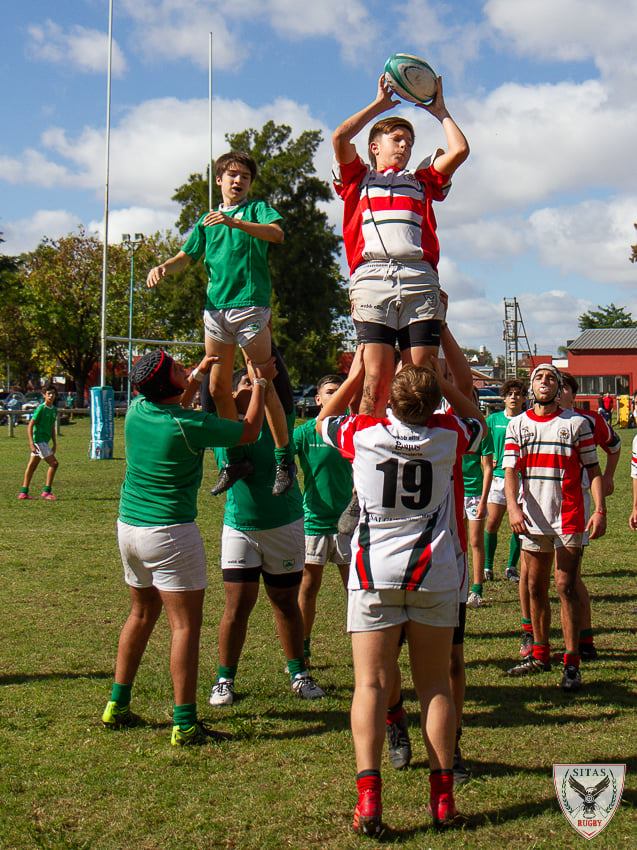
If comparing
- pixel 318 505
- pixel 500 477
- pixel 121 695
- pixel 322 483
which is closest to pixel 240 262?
pixel 322 483

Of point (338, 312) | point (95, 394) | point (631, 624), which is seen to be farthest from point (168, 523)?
point (338, 312)

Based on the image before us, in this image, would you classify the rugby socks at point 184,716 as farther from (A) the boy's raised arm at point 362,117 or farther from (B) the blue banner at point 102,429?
(B) the blue banner at point 102,429

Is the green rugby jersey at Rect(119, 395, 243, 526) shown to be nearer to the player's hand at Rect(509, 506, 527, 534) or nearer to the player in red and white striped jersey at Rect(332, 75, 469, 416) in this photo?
the player in red and white striped jersey at Rect(332, 75, 469, 416)

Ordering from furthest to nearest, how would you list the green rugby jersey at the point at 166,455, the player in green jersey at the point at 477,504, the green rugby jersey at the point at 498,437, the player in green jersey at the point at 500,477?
the green rugby jersey at the point at 498,437
the player in green jersey at the point at 500,477
the player in green jersey at the point at 477,504
the green rugby jersey at the point at 166,455

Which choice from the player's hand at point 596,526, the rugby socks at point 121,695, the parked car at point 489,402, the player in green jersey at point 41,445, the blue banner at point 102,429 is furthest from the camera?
the parked car at point 489,402

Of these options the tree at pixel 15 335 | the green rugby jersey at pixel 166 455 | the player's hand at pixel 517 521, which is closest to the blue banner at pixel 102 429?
the player's hand at pixel 517 521

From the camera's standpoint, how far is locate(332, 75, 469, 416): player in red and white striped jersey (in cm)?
519

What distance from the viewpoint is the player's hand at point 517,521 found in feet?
23.3

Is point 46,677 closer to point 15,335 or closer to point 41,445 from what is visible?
point 41,445

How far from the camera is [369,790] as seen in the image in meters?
4.41

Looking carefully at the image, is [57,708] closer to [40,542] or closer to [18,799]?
[18,799]

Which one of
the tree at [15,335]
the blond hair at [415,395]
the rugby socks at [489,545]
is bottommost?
the rugby socks at [489,545]

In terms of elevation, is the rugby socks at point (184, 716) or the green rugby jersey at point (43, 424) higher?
the green rugby jersey at point (43, 424)

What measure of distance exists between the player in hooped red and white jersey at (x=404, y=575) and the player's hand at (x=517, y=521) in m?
2.60
